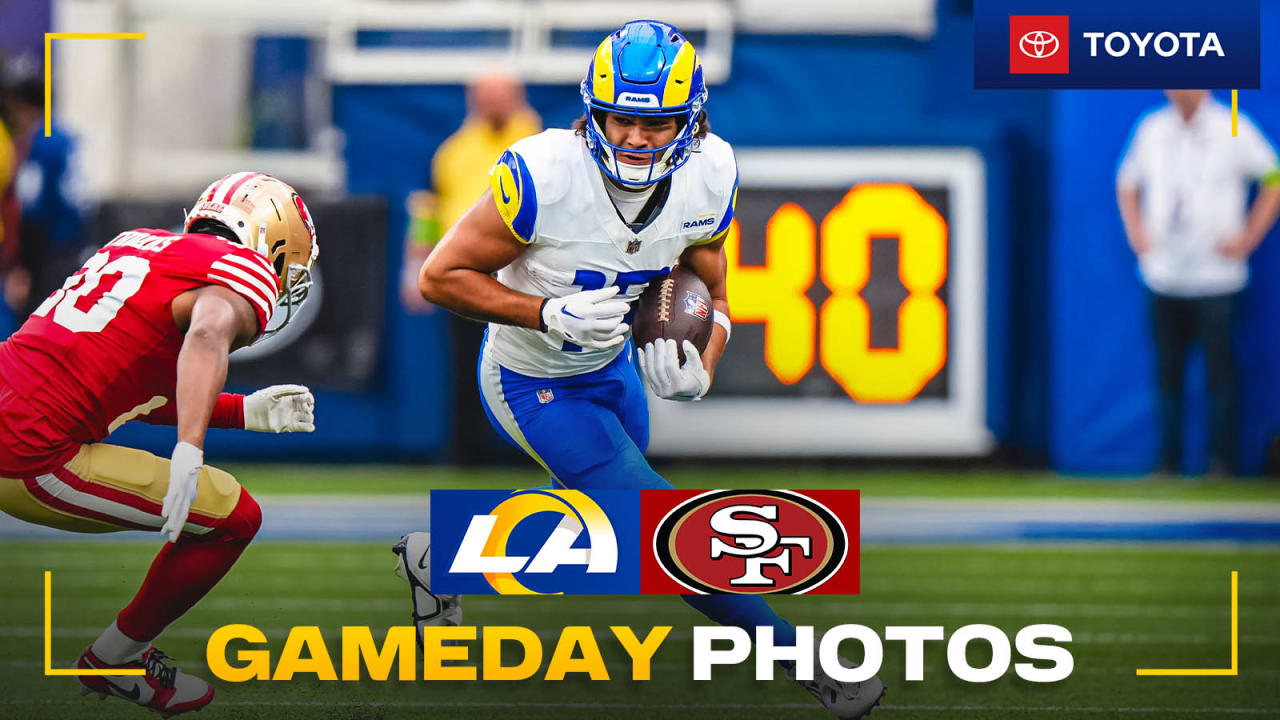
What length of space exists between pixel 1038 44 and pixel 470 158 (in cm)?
343

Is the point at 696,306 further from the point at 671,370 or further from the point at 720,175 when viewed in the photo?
the point at 720,175

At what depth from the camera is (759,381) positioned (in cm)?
657

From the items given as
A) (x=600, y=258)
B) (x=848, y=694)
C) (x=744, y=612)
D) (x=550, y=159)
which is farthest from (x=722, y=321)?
(x=848, y=694)

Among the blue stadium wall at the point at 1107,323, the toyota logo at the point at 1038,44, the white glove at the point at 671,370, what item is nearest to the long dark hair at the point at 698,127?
the white glove at the point at 671,370

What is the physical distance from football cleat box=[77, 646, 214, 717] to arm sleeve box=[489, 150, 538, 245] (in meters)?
0.98

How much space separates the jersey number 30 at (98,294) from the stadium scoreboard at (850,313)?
3.79m

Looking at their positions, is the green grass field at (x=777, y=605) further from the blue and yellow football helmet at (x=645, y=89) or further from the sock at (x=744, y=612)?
the blue and yellow football helmet at (x=645, y=89)

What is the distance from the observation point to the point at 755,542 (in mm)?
2934

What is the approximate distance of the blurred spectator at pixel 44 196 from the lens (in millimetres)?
6020

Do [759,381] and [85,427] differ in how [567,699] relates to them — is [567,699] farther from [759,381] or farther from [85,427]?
[759,381]

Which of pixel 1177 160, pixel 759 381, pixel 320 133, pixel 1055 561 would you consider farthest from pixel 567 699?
pixel 320 133

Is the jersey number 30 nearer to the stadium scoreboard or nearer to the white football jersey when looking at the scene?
the white football jersey

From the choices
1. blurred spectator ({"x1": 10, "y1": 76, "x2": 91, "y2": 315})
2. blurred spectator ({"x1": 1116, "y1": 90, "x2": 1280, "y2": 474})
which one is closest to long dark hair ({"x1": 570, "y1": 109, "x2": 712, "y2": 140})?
blurred spectator ({"x1": 10, "y1": 76, "x2": 91, "y2": 315})

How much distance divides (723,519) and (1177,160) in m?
4.05
